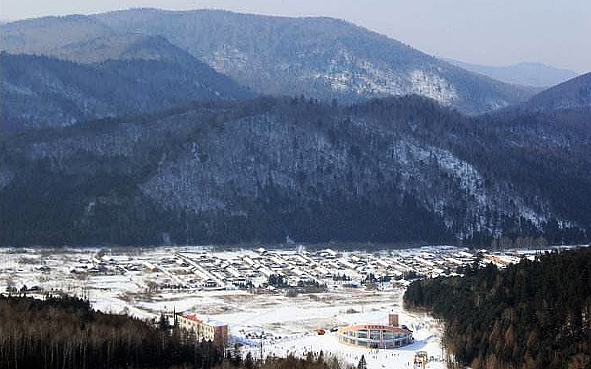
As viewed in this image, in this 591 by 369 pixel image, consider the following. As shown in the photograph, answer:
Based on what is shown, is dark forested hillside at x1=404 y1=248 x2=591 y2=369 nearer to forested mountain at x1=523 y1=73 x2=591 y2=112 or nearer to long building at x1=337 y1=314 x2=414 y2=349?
long building at x1=337 y1=314 x2=414 y2=349

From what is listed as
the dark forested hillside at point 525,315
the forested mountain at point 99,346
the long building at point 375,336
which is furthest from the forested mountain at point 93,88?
the forested mountain at point 99,346

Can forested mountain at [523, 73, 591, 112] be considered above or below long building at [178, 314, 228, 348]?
above

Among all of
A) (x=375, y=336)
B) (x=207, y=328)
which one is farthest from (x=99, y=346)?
(x=375, y=336)

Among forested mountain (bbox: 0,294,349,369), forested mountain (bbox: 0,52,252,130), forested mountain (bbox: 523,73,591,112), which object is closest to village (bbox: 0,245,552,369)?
forested mountain (bbox: 0,294,349,369)

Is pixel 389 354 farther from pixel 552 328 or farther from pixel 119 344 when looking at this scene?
pixel 119 344

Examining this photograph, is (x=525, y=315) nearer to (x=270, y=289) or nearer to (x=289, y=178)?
(x=270, y=289)
